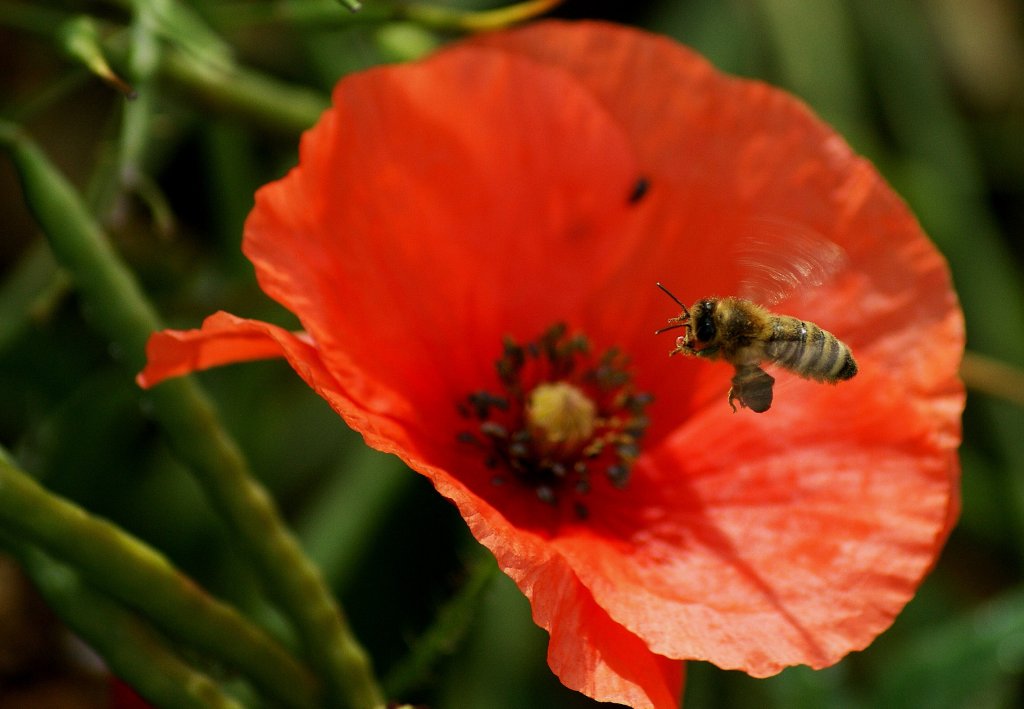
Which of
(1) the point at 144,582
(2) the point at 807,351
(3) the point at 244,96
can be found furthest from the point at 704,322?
(3) the point at 244,96

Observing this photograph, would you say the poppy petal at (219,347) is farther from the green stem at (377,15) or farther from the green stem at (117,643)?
the green stem at (377,15)

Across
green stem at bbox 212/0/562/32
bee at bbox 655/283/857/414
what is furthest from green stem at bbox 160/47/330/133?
bee at bbox 655/283/857/414

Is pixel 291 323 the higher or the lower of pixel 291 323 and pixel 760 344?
the lower

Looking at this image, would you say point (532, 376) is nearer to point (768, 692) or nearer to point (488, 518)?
point (488, 518)

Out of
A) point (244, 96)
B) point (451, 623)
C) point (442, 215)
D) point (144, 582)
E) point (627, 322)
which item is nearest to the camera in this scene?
point (144, 582)

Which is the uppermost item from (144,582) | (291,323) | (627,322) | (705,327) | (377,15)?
(377,15)

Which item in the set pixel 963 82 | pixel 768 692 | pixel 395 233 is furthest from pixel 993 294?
pixel 395 233

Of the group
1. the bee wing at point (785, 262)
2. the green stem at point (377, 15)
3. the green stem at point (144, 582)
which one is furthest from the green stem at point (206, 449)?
the bee wing at point (785, 262)

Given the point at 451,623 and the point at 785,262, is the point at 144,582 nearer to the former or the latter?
the point at 451,623
